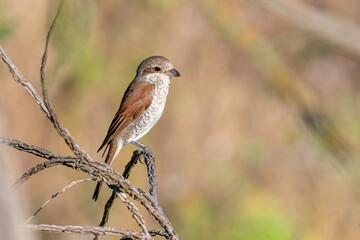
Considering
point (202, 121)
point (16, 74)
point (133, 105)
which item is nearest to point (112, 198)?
point (16, 74)

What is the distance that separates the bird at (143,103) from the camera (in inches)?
Answer: 147

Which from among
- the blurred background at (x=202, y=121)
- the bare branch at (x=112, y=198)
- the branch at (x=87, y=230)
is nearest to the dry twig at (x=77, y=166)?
the branch at (x=87, y=230)

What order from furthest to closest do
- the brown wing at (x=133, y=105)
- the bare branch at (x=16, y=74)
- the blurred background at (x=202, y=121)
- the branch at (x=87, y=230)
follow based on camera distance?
the blurred background at (x=202, y=121) → the brown wing at (x=133, y=105) → the branch at (x=87, y=230) → the bare branch at (x=16, y=74)

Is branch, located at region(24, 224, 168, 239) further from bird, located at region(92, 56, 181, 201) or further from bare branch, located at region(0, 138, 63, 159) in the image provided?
bird, located at region(92, 56, 181, 201)

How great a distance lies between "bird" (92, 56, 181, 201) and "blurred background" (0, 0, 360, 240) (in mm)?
1313

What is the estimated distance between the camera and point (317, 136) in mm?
4320

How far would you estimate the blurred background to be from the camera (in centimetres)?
596

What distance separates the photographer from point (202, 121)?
802 centimetres

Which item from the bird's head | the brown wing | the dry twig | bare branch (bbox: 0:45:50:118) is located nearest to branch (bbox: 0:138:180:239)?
the dry twig

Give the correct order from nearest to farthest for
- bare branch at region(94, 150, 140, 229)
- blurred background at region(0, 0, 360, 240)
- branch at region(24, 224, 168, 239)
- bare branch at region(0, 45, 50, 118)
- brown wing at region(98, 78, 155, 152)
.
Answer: bare branch at region(0, 45, 50, 118), branch at region(24, 224, 168, 239), bare branch at region(94, 150, 140, 229), brown wing at region(98, 78, 155, 152), blurred background at region(0, 0, 360, 240)

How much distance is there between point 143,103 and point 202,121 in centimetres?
430

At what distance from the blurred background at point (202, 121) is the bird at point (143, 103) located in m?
1.31

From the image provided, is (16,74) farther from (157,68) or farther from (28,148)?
(157,68)

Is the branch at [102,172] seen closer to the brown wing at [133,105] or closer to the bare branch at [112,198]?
the bare branch at [112,198]
